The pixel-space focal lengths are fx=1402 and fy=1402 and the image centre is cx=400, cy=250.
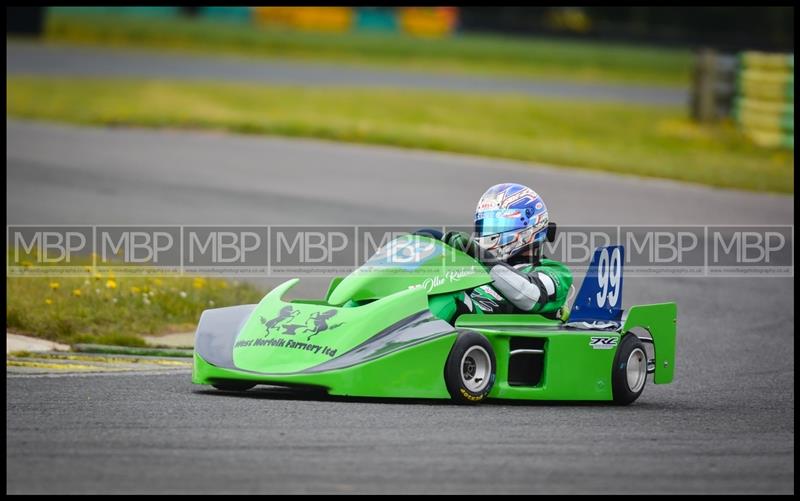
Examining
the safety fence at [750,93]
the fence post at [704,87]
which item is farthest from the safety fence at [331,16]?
the safety fence at [750,93]

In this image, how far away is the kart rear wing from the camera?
8.06 meters

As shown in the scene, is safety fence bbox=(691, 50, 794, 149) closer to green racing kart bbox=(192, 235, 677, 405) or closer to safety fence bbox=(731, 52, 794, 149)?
safety fence bbox=(731, 52, 794, 149)

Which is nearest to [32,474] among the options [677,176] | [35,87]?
[677,176]

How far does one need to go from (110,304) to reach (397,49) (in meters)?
31.6

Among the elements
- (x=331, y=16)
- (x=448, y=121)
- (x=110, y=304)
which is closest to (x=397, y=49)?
(x=331, y=16)

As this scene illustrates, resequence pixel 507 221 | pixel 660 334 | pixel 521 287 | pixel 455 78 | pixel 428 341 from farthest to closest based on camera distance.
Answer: pixel 455 78
pixel 660 334
pixel 507 221
pixel 521 287
pixel 428 341

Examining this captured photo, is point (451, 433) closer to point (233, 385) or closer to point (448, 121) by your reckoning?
point (233, 385)

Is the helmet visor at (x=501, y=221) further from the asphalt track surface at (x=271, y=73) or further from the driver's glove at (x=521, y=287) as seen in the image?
the asphalt track surface at (x=271, y=73)

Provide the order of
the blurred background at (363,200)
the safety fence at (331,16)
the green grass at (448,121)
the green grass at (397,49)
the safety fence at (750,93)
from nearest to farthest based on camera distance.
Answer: the blurred background at (363,200), the green grass at (448,121), the safety fence at (750,93), the green grass at (397,49), the safety fence at (331,16)

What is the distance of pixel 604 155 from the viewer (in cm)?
2038

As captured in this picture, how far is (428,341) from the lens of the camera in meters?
7.14

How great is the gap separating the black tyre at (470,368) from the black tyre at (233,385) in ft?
3.47

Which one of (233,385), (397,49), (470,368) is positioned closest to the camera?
(470,368)

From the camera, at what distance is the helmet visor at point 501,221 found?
8023 millimetres
